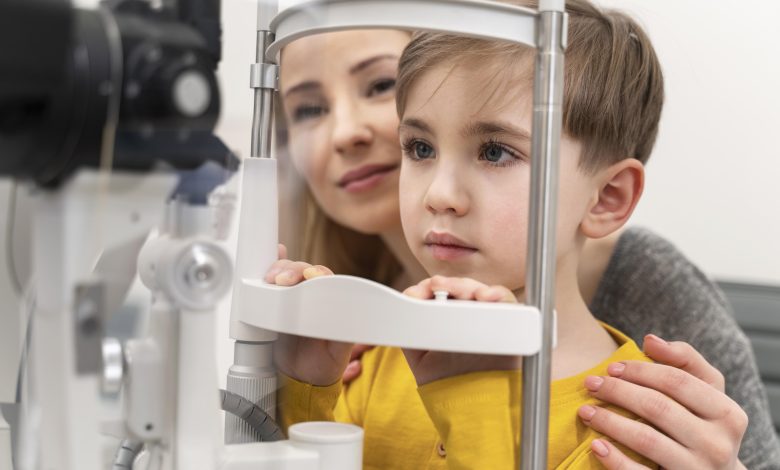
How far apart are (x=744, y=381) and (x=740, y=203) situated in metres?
0.69

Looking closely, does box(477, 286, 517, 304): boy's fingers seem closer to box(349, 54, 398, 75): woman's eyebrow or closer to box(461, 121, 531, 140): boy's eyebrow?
box(461, 121, 531, 140): boy's eyebrow

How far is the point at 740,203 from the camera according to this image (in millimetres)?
1627

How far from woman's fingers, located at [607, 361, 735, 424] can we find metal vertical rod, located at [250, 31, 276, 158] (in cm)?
36

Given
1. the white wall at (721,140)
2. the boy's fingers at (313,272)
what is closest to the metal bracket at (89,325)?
the boy's fingers at (313,272)

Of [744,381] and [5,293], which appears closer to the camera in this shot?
[5,293]

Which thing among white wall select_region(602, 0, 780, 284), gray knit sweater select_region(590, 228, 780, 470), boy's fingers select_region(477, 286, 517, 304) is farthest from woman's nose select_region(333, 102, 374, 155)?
white wall select_region(602, 0, 780, 284)

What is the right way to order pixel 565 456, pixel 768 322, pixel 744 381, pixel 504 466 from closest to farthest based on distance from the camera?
pixel 504 466 < pixel 565 456 < pixel 744 381 < pixel 768 322

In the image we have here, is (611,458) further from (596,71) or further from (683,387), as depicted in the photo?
(596,71)

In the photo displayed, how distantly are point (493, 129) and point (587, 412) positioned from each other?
9.7 inches

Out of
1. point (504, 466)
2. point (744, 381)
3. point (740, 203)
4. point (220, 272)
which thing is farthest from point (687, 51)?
point (220, 272)

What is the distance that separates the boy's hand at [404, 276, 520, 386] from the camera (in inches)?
22.6

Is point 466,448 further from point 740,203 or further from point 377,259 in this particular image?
point 740,203

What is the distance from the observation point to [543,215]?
0.56 meters

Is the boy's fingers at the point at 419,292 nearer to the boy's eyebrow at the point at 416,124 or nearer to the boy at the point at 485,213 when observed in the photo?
the boy at the point at 485,213
